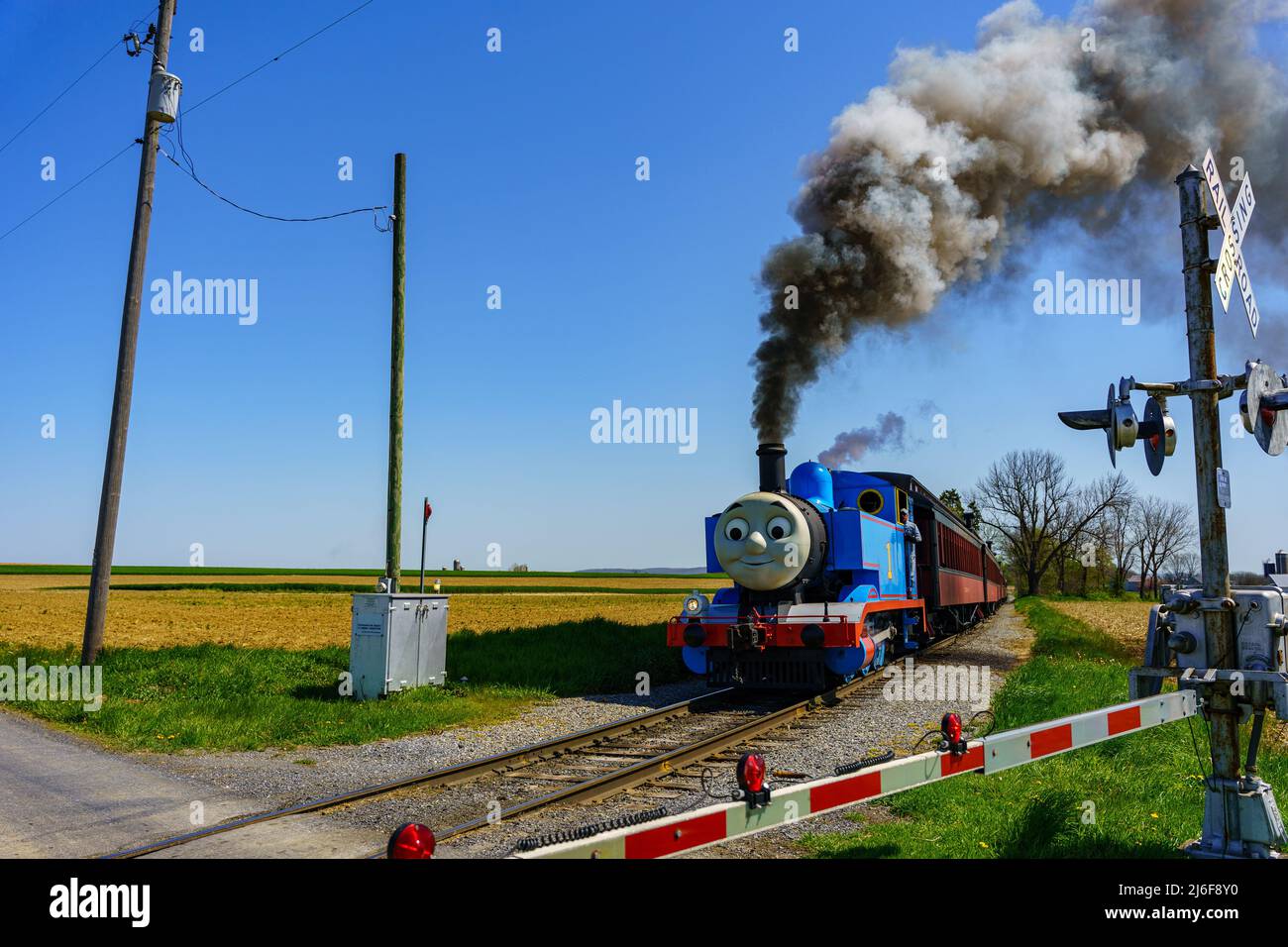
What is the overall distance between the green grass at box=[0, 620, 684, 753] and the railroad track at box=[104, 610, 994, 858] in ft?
6.76

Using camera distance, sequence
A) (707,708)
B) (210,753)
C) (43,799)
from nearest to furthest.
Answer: (43,799), (210,753), (707,708)

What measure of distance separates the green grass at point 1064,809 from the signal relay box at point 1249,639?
0.65 m

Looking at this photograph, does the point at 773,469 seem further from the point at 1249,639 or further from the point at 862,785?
the point at 862,785

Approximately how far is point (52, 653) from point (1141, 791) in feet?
53.1

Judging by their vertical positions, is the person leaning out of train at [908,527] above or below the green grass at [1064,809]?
above

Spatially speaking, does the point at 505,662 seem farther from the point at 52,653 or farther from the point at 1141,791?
the point at 1141,791

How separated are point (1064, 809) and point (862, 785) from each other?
2575 millimetres

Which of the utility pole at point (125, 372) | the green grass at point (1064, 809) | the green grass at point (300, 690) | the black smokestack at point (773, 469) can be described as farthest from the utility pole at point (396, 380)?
the green grass at point (1064, 809)

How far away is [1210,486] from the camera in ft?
15.1

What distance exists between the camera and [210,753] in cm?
833

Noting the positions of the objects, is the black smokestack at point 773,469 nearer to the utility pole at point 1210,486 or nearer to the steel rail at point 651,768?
the steel rail at point 651,768

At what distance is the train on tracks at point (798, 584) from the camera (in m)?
11.1

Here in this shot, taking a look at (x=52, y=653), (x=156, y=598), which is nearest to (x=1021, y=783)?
(x=52, y=653)

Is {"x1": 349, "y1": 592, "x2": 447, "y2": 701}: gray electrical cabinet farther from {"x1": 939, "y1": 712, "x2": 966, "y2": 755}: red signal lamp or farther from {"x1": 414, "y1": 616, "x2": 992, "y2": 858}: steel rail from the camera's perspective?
{"x1": 939, "y1": 712, "x2": 966, "y2": 755}: red signal lamp
